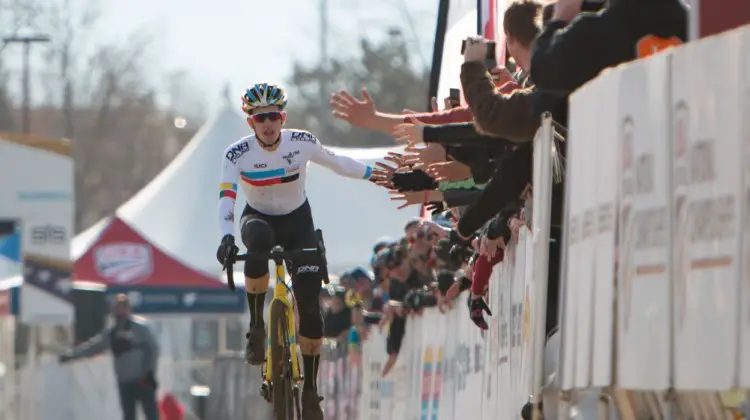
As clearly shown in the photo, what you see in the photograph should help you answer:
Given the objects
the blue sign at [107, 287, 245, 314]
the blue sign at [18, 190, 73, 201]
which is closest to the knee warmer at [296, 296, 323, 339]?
the blue sign at [107, 287, 245, 314]

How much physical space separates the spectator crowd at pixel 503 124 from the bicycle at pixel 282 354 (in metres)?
1.02

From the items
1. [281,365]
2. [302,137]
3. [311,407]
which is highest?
[302,137]

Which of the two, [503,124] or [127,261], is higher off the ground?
[503,124]

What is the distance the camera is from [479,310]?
9.50 meters

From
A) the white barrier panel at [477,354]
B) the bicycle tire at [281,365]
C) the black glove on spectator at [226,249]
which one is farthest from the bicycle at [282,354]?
the white barrier panel at [477,354]

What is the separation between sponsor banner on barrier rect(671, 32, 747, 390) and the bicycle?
585cm

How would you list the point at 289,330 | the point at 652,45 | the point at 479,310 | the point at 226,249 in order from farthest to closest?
the point at 289,330 < the point at 226,249 < the point at 479,310 < the point at 652,45

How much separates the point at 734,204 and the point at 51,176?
27650mm

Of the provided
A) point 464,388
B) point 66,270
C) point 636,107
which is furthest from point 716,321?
point 66,270

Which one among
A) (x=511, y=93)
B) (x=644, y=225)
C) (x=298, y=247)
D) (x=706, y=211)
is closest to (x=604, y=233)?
(x=644, y=225)

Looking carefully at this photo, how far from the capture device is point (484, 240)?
29.7 feet

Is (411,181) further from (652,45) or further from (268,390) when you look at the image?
(652,45)

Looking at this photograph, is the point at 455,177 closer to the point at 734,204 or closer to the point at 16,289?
the point at 734,204

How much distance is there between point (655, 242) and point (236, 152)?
20.7ft
